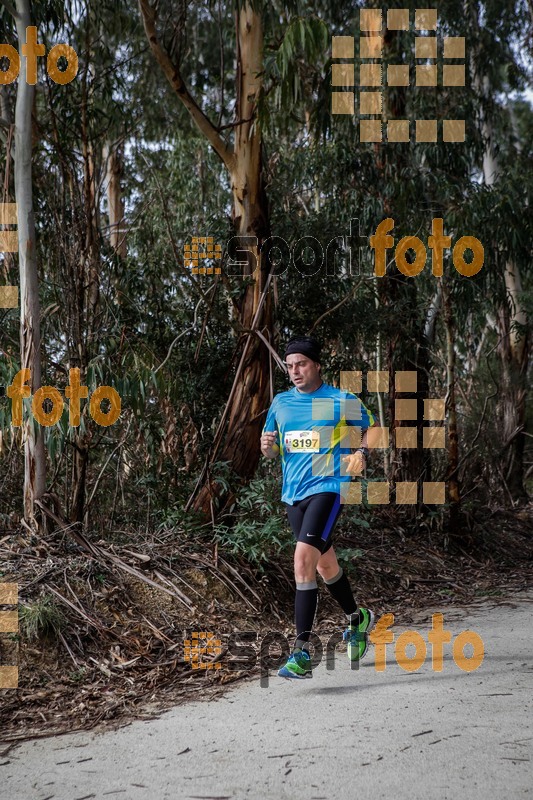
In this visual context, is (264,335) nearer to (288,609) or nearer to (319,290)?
(319,290)

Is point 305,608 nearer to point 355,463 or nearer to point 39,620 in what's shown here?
point 355,463

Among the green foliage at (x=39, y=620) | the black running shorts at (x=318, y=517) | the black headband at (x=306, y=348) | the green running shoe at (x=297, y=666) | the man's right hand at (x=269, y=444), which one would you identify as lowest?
the green running shoe at (x=297, y=666)

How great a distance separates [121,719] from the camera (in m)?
4.78

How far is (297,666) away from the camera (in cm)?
523

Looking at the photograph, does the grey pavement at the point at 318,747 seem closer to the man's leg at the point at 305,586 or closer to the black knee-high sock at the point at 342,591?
the man's leg at the point at 305,586

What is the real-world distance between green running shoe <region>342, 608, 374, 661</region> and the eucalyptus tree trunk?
2210mm

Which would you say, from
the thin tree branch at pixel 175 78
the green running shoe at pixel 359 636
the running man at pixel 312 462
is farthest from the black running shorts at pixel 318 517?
the thin tree branch at pixel 175 78

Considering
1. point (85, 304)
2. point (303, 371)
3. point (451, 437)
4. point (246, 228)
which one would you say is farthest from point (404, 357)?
point (303, 371)

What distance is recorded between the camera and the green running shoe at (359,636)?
566 cm

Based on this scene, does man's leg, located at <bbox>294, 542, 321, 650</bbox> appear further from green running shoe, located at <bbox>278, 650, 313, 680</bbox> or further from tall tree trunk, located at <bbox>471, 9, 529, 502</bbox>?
tall tree trunk, located at <bbox>471, 9, 529, 502</bbox>

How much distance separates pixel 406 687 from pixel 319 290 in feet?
14.9

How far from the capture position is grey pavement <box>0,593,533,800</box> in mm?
3721

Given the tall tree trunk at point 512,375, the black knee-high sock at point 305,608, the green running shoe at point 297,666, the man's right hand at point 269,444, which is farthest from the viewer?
the tall tree trunk at point 512,375

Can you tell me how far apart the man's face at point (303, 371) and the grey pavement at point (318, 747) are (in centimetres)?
172
